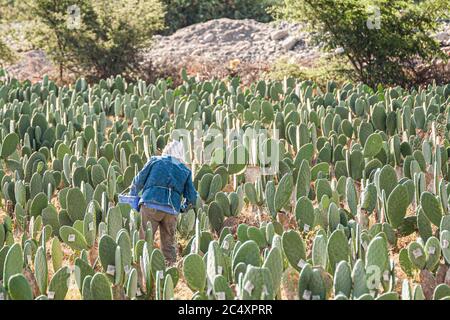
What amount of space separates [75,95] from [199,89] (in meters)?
1.77

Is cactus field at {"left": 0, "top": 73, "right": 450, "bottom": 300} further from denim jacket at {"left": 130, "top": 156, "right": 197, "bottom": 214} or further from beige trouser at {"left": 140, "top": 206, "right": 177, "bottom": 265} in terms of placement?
denim jacket at {"left": 130, "top": 156, "right": 197, "bottom": 214}

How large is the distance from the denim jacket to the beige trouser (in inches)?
2.7

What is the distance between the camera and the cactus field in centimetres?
468

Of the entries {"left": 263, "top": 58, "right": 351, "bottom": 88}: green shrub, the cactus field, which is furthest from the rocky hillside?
the cactus field

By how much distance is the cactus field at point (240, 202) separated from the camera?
15.4 ft

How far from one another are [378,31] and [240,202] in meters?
8.25

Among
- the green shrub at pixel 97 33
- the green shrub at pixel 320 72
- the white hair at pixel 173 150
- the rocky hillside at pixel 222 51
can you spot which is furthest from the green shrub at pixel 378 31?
the white hair at pixel 173 150

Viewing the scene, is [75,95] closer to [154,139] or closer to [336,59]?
[154,139]

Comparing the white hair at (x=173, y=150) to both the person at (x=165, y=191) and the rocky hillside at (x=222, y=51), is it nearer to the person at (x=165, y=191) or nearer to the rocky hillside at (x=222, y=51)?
the person at (x=165, y=191)

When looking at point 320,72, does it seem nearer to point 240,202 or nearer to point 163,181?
point 240,202

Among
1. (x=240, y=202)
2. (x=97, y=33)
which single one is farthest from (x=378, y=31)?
(x=240, y=202)

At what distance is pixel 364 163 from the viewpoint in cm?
738

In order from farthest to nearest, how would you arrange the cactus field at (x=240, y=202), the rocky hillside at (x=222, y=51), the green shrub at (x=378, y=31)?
the rocky hillside at (x=222, y=51), the green shrub at (x=378, y=31), the cactus field at (x=240, y=202)
